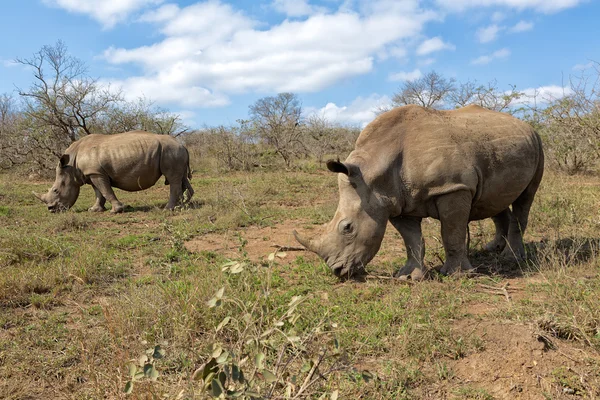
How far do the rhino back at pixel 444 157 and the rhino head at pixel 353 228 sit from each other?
0.19 meters

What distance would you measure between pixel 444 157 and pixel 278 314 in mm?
2467

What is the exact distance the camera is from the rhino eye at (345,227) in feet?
16.1

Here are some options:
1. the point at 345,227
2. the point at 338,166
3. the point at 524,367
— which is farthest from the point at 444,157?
the point at 524,367

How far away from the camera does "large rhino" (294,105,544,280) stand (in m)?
4.82

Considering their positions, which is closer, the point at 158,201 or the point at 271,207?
the point at 271,207

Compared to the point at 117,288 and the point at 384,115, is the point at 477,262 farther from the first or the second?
the point at 117,288

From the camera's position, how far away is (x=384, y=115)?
5.17 meters

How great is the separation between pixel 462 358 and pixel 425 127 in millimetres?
2707

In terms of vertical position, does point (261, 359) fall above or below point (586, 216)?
above

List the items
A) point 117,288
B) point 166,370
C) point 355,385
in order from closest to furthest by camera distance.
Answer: point 355,385
point 166,370
point 117,288

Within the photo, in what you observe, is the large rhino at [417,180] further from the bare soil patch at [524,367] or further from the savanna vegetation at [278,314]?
the bare soil patch at [524,367]

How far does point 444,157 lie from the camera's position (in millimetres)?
4770

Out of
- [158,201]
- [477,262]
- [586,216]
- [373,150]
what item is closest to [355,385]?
[373,150]

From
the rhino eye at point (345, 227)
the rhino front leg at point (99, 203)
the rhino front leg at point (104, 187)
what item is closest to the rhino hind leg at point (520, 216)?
the rhino eye at point (345, 227)
